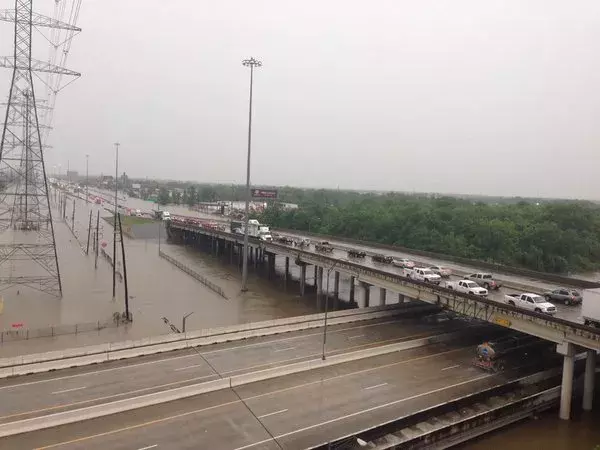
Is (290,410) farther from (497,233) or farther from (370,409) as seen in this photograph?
(497,233)

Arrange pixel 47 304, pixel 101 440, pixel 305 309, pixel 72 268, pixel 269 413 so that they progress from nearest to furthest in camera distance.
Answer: pixel 101 440, pixel 269 413, pixel 47 304, pixel 305 309, pixel 72 268

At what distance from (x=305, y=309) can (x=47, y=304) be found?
2230 centimetres

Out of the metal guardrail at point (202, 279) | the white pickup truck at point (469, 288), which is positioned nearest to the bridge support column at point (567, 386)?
the white pickup truck at point (469, 288)

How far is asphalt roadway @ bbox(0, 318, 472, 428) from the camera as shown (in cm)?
2072

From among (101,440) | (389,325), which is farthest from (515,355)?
(101,440)

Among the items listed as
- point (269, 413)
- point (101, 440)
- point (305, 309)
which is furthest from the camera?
point (305, 309)

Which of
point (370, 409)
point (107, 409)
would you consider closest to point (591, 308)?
point (370, 409)

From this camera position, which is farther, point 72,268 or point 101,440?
point 72,268

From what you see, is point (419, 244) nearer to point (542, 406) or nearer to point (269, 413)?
point (542, 406)

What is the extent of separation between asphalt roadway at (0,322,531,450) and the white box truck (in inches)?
194

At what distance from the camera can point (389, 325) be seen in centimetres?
3412

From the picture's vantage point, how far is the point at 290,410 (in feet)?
67.6

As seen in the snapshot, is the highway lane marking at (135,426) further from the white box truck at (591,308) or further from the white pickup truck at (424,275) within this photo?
the white pickup truck at (424,275)

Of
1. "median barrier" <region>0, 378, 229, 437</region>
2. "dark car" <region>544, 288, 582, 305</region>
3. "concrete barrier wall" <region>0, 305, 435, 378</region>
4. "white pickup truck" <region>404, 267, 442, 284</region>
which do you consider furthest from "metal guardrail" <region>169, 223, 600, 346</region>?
"median barrier" <region>0, 378, 229, 437</region>
